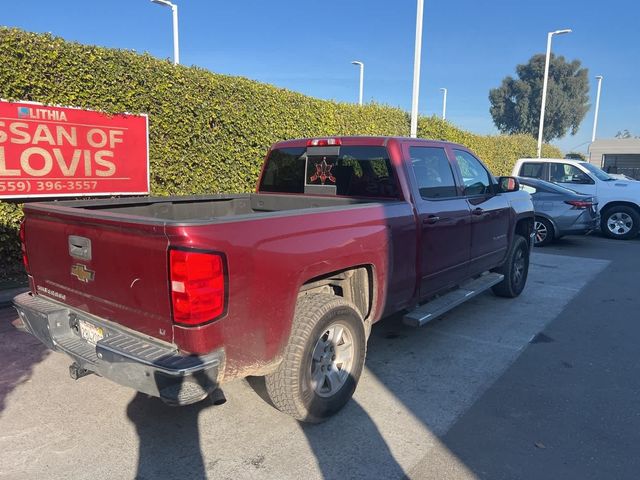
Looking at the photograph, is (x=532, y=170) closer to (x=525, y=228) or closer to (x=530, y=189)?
(x=530, y=189)

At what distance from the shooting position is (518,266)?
6383 mm

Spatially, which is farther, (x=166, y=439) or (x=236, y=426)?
(x=236, y=426)

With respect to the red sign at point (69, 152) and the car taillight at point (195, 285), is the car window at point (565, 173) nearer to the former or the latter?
the red sign at point (69, 152)

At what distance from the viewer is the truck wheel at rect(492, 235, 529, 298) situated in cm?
605

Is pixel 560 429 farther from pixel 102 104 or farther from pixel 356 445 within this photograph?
pixel 102 104

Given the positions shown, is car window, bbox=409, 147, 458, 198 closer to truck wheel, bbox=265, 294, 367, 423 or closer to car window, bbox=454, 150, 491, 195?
car window, bbox=454, 150, 491, 195

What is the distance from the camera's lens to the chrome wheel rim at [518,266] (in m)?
6.28

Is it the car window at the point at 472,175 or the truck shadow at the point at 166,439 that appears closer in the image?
the truck shadow at the point at 166,439

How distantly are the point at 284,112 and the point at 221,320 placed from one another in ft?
23.4


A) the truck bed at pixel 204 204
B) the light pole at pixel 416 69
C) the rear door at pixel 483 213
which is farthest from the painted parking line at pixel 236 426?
the light pole at pixel 416 69

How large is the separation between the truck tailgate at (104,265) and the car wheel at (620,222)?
12.7 metres

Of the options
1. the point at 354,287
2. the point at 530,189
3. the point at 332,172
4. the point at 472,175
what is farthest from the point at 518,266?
the point at 530,189

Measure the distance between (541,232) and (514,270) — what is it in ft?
17.0

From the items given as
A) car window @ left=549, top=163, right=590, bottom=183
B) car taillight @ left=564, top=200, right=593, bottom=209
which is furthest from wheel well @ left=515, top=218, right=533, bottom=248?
car window @ left=549, top=163, right=590, bottom=183
